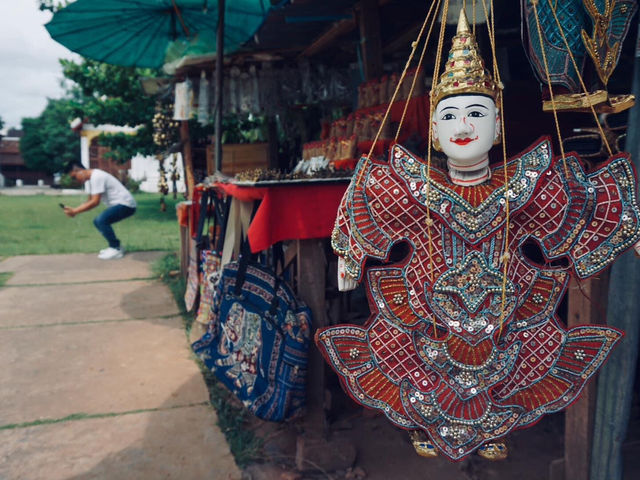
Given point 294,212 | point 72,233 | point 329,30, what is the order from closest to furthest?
point 294,212
point 329,30
point 72,233

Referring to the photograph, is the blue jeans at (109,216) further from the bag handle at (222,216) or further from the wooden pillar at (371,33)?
the wooden pillar at (371,33)

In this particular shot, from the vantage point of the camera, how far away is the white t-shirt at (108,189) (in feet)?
25.6

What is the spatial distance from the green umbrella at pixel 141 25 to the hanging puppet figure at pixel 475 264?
2.75 meters

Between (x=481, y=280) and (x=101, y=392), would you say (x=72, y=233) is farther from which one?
(x=481, y=280)

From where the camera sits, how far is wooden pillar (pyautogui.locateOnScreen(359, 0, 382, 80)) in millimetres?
3768

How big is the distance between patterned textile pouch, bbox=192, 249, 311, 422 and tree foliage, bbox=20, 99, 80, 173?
4067 cm

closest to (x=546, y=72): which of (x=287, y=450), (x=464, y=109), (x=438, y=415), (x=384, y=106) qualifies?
(x=464, y=109)

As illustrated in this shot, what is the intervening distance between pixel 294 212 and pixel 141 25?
3381 mm

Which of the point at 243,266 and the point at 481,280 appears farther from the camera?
the point at 243,266

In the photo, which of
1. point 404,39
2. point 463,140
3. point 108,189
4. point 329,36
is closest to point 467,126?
point 463,140

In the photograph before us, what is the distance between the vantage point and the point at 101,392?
146 inches

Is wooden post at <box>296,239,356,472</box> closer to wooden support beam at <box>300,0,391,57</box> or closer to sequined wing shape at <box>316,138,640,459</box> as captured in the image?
sequined wing shape at <box>316,138,640,459</box>

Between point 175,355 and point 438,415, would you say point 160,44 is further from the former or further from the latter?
point 438,415

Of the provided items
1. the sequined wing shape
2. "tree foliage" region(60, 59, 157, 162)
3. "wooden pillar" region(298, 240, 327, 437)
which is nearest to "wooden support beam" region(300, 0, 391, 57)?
"wooden pillar" region(298, 240, 327, 437)
